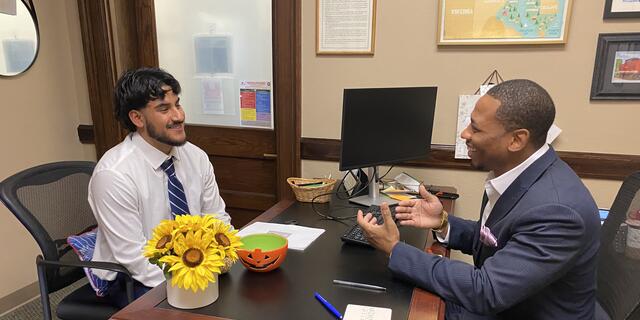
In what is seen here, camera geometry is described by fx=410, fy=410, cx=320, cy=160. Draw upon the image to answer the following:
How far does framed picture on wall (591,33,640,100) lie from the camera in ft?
5.87

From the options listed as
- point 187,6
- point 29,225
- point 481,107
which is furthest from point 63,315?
point 187,6

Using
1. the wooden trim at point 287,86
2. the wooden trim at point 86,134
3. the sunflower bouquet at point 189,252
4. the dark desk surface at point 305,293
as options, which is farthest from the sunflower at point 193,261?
the wooden trim at point 86,134

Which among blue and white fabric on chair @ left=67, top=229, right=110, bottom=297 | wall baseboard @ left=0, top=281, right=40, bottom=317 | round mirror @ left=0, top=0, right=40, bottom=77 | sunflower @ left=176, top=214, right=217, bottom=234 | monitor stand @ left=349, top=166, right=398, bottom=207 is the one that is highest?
round mirror @ left=0, top=0, right=40, bottom=77

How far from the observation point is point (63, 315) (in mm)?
1414

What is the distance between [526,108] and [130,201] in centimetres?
125

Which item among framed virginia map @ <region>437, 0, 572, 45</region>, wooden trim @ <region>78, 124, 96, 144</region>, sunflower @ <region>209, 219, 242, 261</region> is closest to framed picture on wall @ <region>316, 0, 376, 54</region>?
framed virginia map @ <region>437, 0, 572, 45</region>

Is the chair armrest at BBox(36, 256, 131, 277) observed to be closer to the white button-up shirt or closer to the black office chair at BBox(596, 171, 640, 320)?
the white button-up shirt

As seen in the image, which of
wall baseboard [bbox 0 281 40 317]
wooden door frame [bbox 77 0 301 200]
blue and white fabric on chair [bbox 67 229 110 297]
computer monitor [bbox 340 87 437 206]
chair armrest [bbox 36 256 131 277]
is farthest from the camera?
wall baseboard [bbox 0 281 40 317]

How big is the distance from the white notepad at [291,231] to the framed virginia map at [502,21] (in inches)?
45.4

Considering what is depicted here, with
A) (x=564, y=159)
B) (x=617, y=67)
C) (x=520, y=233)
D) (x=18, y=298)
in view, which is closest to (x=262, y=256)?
(x=520, y=233)

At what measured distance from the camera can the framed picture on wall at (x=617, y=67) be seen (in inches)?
70.4

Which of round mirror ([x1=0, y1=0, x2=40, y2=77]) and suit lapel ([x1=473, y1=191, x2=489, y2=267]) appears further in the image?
round mirror ([x1=0, y1=0, x2=40, y2=77])

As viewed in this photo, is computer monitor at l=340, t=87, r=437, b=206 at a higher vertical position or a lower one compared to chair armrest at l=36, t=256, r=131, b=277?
higher

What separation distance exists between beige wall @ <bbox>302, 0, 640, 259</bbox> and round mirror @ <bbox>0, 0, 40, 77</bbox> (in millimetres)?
1594
